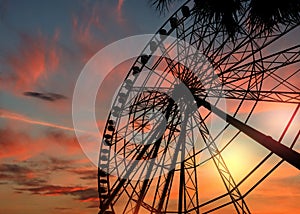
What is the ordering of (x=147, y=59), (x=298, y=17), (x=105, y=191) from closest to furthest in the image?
1. (x=298, y=17)
2. (x=147, y=59)
3. (x=105, y=191)

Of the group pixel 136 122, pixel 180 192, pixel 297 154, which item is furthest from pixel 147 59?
pixel 297 154

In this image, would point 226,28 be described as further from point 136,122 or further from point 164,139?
point 136,122

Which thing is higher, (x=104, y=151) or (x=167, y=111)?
(x=104, y=151)

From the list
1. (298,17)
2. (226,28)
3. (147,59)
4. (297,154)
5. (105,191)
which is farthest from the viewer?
(105,191)

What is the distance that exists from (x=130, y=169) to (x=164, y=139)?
2113mm

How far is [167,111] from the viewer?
829 inches

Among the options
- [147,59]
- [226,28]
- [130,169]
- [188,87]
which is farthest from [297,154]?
[147,59]

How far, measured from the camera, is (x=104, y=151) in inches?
1057

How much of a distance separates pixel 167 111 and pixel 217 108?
3.53m

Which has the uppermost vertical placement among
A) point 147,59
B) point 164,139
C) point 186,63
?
point 147,59

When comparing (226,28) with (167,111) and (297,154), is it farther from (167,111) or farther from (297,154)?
(167,111)

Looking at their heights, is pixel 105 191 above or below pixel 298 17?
above

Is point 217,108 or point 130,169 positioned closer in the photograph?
point 217,108

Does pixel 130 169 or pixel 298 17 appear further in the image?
pixel 130 169
